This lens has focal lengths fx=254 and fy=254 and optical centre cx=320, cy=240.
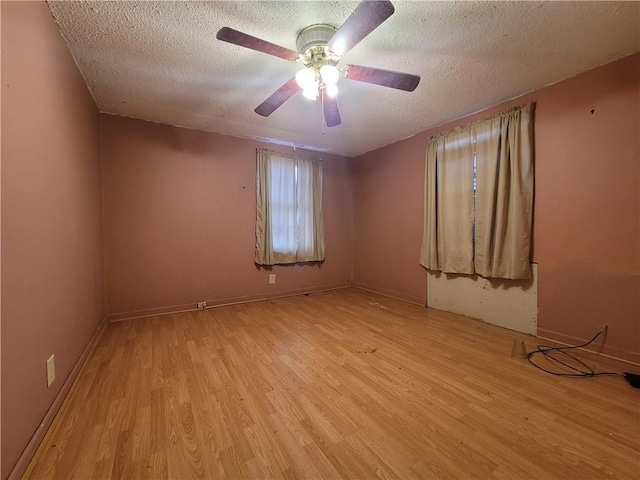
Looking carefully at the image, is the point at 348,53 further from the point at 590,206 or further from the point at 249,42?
the point at 590,206

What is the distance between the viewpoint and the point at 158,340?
7.69ft

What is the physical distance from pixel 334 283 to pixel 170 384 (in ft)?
9.96

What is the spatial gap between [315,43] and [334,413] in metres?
2.21

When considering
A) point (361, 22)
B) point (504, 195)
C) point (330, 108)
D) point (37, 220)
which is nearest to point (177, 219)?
point (37, 220)

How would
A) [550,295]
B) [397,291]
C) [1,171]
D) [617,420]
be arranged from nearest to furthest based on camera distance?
[1,171] < [617,420] < [550,295] < [397,291]

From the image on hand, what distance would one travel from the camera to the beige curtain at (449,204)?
2.91 meters

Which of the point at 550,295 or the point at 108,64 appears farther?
the point at 550,295

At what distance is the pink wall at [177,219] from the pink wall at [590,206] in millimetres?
3056

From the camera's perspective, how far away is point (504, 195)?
8.40ft

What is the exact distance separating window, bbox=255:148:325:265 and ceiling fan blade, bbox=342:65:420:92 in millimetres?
2219

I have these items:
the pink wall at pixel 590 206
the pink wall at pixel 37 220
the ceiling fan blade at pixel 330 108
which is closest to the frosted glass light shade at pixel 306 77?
the ceiling fan blade at pixel 330 108

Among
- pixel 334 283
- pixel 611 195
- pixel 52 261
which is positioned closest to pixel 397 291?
pixel 334 283

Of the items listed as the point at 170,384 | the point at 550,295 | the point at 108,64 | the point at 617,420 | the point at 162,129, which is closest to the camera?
the point at 617,420

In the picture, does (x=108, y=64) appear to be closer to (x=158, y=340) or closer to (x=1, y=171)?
(x=1, y=171)
